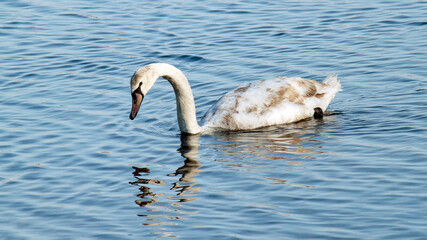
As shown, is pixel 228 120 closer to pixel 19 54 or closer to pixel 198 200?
pixel 198 200

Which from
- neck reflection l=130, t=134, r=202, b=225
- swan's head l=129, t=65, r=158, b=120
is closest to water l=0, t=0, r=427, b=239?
neck reflection l=130, t=134, r=202, b=225

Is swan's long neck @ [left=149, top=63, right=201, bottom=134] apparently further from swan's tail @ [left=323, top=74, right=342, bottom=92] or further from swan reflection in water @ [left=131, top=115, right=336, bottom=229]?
swan's tail @ [left=323, top=74, right=342, bottom=92]

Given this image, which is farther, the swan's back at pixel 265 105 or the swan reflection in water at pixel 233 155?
the swan's back at pixel 265 105

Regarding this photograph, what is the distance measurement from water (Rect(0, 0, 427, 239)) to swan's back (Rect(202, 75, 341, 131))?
0.82ft

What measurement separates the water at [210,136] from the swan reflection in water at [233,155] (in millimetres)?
35

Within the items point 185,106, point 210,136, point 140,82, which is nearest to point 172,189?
point 140,82

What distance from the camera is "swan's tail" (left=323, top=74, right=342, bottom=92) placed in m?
15.8

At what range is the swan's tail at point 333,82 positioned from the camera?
51.9 feet

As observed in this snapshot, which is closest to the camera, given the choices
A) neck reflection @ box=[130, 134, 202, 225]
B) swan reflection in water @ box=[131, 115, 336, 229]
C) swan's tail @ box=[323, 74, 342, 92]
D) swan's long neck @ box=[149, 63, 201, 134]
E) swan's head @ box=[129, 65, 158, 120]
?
neck reflection @ box=[130, 134, 202, 225]

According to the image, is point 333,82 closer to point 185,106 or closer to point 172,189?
point 185,106

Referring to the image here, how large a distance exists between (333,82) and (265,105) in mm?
1804

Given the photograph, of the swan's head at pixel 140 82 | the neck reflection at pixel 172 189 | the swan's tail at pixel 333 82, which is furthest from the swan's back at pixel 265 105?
the swan's head at pixel 140 82

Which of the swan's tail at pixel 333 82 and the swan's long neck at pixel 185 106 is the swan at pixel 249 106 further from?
the swan's tail at pixel 333 82

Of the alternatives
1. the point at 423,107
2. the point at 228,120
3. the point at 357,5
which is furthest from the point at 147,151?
the point at 357,5
